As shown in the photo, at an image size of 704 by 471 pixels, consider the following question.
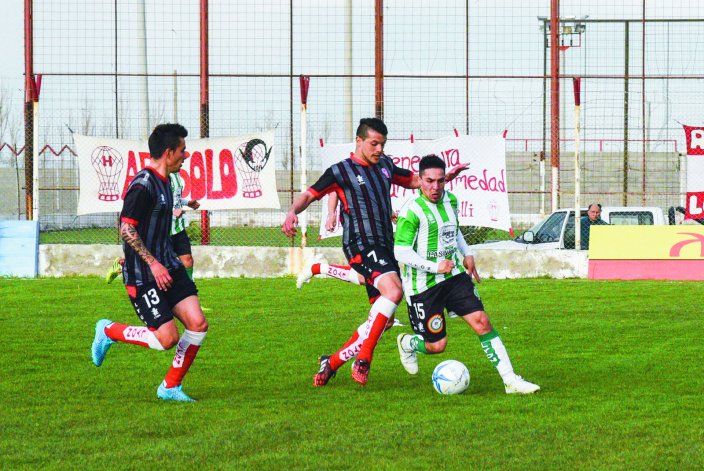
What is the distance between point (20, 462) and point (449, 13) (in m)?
18.4

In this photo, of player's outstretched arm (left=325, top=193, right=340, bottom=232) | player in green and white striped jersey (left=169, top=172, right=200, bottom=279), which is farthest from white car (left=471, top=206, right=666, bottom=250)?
player's outstretched arm (left=325, top=193, right=340, bottom=232)

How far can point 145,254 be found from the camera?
8.19 m

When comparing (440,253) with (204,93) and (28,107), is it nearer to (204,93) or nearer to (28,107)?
(204,93)

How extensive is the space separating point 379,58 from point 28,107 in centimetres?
648

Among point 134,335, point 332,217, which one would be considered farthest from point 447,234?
point 332,217

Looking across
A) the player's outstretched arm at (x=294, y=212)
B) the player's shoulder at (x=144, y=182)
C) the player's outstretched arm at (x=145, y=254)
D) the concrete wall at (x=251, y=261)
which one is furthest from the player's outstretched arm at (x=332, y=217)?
the concrete wall at (x=251, y=261)

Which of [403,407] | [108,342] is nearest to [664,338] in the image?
[403,407]

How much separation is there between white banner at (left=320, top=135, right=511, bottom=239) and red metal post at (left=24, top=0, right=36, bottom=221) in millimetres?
5463

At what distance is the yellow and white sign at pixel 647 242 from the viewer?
19844 mm

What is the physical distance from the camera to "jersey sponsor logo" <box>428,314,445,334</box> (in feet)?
29.8

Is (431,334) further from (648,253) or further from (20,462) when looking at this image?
(648,253)

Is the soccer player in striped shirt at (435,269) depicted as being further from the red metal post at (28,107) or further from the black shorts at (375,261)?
the red metal post at (28,107)

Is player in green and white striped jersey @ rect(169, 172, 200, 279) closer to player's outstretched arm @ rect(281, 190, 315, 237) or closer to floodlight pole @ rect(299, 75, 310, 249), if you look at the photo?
player's outstretched arm @ rect(281, 190, 315, 237)

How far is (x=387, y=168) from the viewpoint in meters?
9.70
